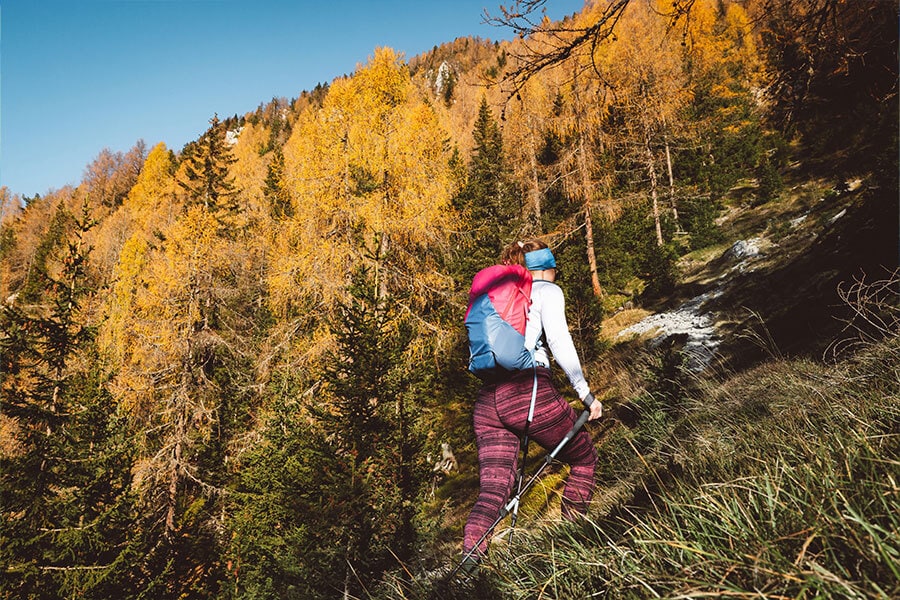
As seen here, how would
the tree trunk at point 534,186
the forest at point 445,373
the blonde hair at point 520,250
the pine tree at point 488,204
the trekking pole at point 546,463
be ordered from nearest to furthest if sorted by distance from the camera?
the forest at point 445,373 → the trekking pole at point 546,463 → the blonde hair at point 520,250 → the pine tree at point 488,204 → the tree trunk at point 534,186

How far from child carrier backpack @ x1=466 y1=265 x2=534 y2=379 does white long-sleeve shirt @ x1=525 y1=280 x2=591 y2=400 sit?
52 mm

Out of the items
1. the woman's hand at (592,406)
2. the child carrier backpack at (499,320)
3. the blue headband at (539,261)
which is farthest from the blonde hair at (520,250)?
the woman's hand at (592,406)

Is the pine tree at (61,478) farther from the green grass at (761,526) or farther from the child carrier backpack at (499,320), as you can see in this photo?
the child carrier backpack at (499,320)

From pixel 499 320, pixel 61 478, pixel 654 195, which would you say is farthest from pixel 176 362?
pixel 654 195

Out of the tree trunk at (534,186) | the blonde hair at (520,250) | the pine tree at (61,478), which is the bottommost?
the pine tree at (61,478)

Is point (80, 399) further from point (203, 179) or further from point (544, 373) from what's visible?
point (544, 373)

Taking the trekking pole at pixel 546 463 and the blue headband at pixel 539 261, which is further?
the blue headband at pixel 539 261

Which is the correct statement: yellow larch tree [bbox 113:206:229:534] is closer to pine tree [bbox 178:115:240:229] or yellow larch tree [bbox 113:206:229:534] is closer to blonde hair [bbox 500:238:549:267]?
pine tree [bbox 178:115:240:229]

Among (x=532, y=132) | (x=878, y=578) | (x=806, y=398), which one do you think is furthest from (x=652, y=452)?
(x=532, y=132)

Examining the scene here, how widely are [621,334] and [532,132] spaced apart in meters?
10.2

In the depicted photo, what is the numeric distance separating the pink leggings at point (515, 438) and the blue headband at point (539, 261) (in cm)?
61

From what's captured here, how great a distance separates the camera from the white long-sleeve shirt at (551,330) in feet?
7.47

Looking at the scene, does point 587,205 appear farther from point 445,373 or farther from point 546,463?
point 546,463

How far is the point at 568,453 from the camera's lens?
2299 mm
